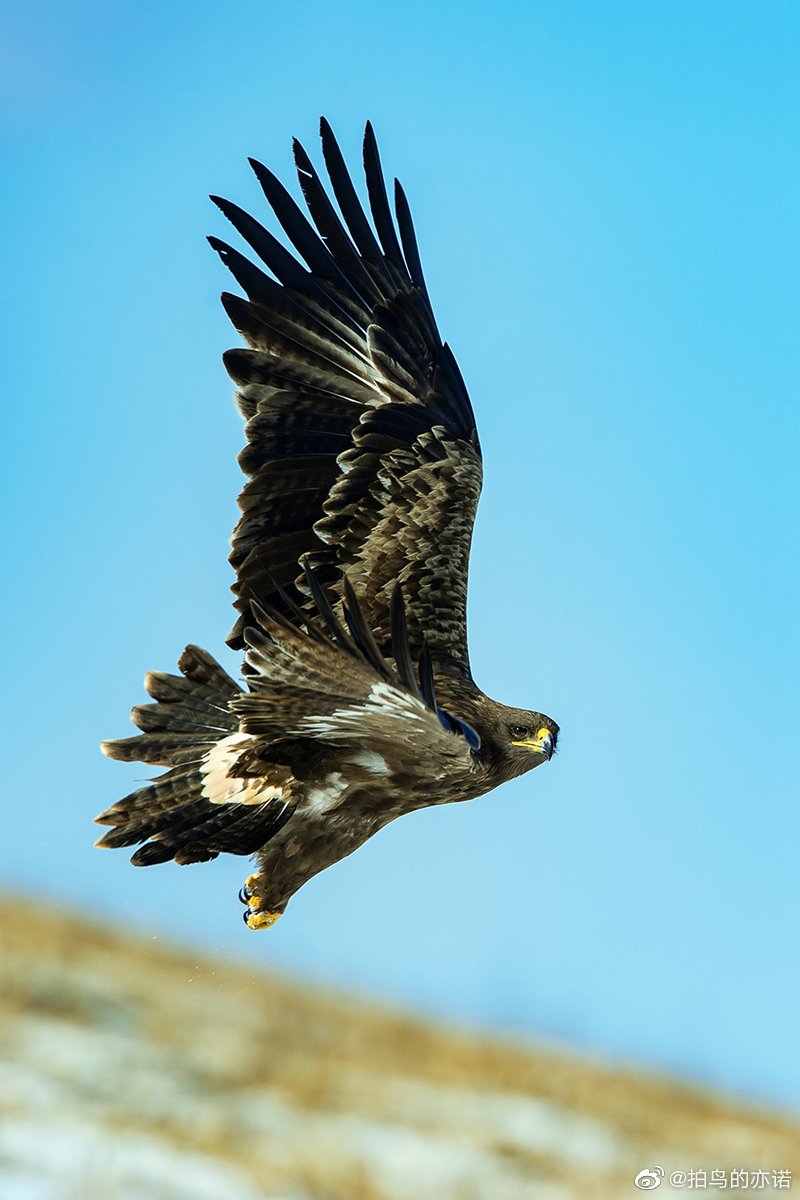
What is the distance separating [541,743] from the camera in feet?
23.7

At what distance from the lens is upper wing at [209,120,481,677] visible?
750 centimetres

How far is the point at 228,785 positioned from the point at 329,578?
1.17 meters

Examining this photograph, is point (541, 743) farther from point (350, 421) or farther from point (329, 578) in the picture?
point (350, 421)

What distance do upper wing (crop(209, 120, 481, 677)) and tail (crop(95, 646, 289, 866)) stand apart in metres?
0.38

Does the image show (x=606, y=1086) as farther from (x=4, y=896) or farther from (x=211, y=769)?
(x=211, y=769)

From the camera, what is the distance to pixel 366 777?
6719mm

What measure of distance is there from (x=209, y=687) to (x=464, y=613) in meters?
1.33

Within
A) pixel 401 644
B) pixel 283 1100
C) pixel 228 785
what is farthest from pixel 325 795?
pixel 283 1100

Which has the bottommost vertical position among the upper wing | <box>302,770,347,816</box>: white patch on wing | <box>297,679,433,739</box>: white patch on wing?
<box>302,770,347,816</box>: white patch on wing

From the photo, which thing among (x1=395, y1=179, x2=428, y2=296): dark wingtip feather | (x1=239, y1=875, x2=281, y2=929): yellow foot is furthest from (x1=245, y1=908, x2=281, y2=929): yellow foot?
(x1=395, y1=179, x2=428, y2=296): dark wingtip feather

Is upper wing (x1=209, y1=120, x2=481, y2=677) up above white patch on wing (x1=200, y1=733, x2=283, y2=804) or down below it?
above

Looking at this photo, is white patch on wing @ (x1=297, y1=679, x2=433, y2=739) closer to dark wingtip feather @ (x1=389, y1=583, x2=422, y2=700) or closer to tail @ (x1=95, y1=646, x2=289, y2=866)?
dark wingtip feather @ (x1=389, y1=583, x2=422, y2=700)

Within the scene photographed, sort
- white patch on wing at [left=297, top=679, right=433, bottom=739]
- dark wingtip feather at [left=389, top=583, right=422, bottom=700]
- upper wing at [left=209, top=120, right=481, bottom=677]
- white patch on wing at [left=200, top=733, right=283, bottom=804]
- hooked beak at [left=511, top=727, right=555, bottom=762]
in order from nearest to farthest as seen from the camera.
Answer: dark wingtip feather at [left=389, top=583, right=422, bottom=700]
white patch on wing at [left=297, top=679, right=433, bottom=739]
white patch on wing at [left=200, top=733, right=283, bottom=804]
hooked beak at [left=511, top=727, right=555, bottom=762]
upper wing at [left=209, top=120, right=481, bottom=677]

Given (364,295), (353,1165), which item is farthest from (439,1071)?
(364,295)
